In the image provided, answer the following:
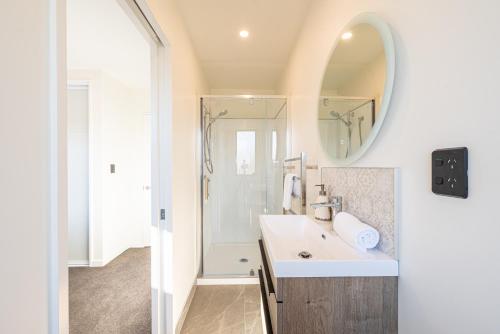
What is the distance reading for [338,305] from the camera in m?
0.84

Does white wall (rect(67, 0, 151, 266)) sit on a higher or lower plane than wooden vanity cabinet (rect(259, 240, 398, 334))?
higher

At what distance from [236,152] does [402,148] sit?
267 centimetres

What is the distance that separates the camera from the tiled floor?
5.98 feet

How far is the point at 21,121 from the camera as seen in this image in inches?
20.4

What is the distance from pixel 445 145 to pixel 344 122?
0.65m

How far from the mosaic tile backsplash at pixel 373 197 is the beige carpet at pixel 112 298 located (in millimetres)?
1819

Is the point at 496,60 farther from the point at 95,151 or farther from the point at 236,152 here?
the point at 95,151

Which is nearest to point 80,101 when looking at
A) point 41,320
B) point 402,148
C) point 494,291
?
point 41,320

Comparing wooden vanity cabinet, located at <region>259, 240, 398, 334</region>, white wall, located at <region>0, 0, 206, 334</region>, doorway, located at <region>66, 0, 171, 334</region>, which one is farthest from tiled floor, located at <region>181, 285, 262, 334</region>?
white wall, located at <region>0, 0, 206, 334</region>

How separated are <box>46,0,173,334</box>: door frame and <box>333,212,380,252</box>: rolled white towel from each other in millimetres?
1005

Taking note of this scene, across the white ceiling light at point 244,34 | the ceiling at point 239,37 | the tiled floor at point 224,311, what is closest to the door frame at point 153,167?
the tiled floor at point 224,311

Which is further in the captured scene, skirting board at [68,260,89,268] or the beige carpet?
skirting board at [68,260,89,268]

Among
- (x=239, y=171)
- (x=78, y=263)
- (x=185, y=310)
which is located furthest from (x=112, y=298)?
(x=239, y=171)

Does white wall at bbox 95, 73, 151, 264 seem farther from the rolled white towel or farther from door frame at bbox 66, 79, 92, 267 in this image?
the rolled white towel
